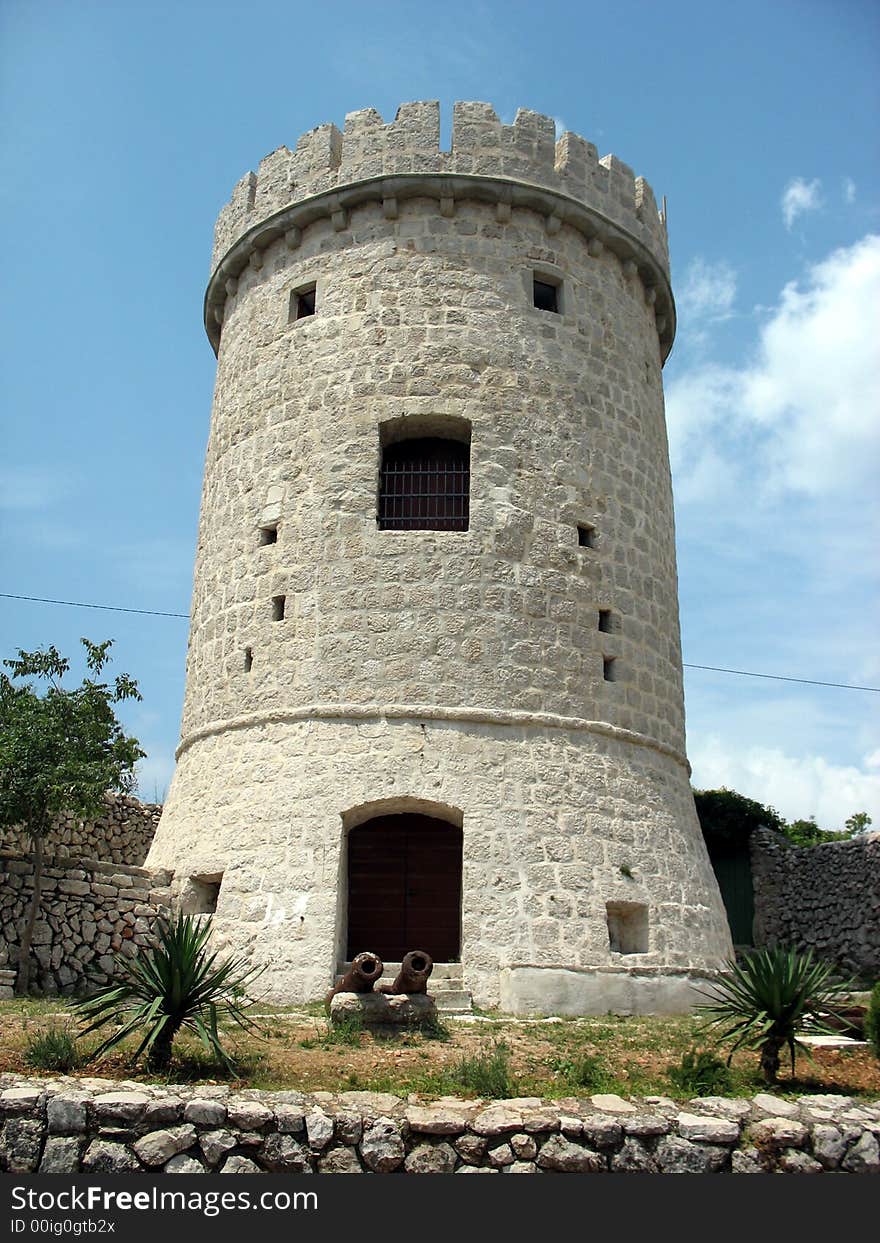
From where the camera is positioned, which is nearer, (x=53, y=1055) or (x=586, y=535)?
(x=53, y=1055)

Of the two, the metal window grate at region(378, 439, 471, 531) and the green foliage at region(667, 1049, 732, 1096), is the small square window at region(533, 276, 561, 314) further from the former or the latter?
the green foliage at region(667, 1049, 732, 1096)

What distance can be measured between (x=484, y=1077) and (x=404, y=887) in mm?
5223

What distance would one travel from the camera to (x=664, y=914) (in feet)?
39.2

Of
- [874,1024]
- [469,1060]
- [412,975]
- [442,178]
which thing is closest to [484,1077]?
[469,1060]

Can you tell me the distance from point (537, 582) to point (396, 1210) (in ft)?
25.9

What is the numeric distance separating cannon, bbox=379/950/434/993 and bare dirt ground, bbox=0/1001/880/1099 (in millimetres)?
426

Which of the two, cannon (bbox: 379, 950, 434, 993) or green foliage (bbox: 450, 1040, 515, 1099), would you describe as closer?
green foliage (bbox: 450, 1040, 515, 1099)

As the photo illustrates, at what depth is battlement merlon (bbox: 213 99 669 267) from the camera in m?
14.2

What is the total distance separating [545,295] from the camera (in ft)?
48.0

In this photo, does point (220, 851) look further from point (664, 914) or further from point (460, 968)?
point (664, 914)

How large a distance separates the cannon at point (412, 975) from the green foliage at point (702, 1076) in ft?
7.24

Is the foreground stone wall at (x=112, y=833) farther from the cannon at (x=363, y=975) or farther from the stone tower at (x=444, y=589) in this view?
the cannon at (x=363, y=975)

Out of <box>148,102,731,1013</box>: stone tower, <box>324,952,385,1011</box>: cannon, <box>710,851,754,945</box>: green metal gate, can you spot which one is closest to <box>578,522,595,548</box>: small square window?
<box>148,102,731,1013</box>: stone tower

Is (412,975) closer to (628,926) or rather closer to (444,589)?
(628,926)
